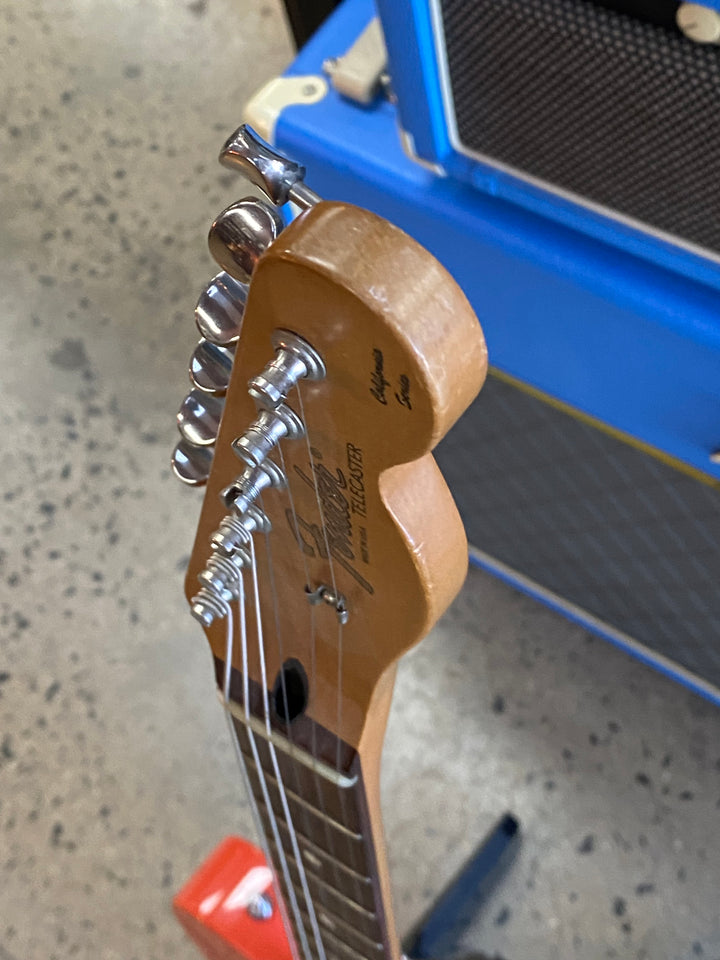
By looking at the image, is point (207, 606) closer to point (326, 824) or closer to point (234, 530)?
point (234, 530)

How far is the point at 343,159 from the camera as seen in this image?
0.78 metres

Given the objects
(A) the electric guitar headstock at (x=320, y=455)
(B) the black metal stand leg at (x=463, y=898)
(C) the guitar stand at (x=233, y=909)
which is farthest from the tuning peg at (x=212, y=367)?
(B) the black metal stand leg at (x=463, y=898)

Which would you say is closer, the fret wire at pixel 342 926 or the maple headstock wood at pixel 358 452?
the maple headstock wood at pixel 358 452

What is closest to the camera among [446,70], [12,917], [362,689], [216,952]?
[362,689]

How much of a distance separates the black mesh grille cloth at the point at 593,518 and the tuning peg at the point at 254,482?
51 centimetres

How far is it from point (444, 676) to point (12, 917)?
0.65m

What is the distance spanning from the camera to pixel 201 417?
522mm

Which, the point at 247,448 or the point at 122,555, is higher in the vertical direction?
the point at 247,448

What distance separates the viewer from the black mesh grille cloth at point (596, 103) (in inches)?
21.6

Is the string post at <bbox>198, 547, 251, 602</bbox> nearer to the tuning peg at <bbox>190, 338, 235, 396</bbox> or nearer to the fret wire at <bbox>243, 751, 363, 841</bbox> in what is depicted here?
the tuning peg at <bbox>190, 338, 235, 396</bbox>

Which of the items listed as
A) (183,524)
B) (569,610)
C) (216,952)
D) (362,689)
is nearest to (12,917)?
(216,952)

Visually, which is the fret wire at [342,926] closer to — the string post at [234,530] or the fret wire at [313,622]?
the fret wire at [313,622]

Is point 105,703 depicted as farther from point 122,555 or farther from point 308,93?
point 308,93

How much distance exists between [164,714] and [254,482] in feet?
3.24
